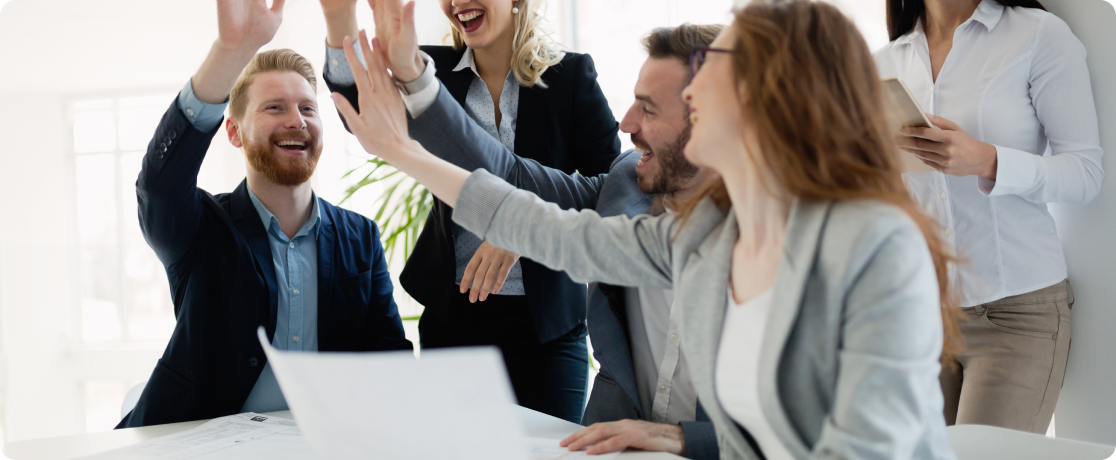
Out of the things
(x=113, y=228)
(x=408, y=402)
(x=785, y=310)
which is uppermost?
(x=785, y=310)

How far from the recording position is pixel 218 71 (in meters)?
1.35

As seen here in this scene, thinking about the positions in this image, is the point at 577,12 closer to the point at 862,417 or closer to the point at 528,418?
the point at 528,418


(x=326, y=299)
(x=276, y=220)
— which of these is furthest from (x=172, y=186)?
(x=326, y=299)

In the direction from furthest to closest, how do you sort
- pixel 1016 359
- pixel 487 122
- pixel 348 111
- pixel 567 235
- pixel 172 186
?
1. pixel 487 122
2. pixel 1016 359
3. pixel 172 186
4. pixel 348 111
5. pixel 567 235

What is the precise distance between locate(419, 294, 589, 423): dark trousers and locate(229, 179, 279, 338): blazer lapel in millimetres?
405

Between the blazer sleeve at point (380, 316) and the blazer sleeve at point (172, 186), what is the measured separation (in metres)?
0.44

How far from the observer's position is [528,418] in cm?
128

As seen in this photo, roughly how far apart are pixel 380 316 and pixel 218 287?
39 cm

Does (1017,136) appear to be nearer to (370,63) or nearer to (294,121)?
(370,63)

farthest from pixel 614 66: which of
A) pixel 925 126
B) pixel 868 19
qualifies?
pixel 925 126

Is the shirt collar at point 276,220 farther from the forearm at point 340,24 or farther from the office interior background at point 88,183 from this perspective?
the office interior background at point 88,183

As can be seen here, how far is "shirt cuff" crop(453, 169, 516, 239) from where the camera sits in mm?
1034

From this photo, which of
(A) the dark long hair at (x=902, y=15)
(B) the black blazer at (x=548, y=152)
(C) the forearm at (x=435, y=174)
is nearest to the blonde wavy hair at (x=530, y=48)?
(B) the black blazer at (x=548, y=152)

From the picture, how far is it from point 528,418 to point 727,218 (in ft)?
1.83
